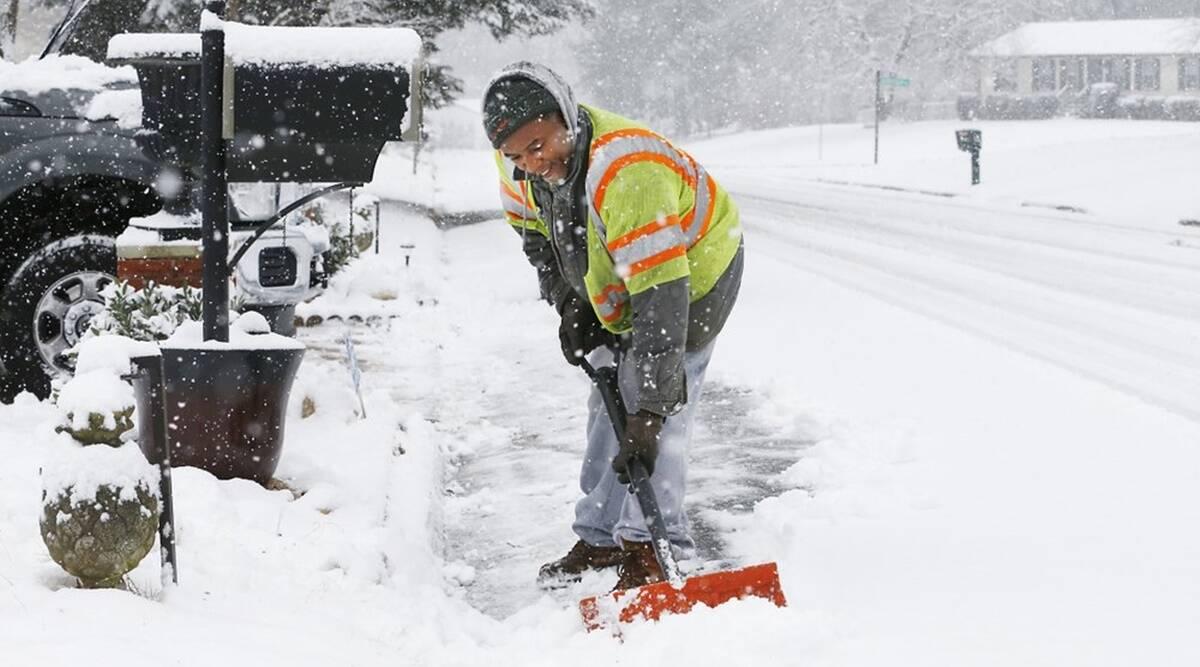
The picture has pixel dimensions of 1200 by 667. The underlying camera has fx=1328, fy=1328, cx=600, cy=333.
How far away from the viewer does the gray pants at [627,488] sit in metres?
4.33

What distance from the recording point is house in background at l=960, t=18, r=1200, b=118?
52969 mm

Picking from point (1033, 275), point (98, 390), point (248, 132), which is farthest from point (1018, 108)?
point (98, 390)

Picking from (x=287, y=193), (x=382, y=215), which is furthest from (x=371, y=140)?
(x=382, y=215)

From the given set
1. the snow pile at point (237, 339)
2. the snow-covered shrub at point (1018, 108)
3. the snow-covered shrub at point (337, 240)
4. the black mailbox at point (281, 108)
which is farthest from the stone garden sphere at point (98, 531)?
the snow-covered shrub at point (1018, 108)

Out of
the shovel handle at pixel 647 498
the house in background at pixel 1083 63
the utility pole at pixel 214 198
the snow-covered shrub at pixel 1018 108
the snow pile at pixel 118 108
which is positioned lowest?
the shovel handle at pixel 647 498

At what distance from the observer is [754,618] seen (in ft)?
11.7

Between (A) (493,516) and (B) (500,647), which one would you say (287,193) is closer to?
(A) (493,516)

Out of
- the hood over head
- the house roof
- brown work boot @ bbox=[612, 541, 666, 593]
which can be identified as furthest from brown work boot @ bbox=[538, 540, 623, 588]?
the house roof

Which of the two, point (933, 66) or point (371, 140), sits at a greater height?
point (933, 66)

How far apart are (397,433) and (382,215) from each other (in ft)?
45.6

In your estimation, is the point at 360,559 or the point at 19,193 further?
the point at 19,193

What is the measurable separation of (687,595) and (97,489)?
5.27 feet

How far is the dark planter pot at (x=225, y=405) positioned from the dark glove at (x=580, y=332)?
3.78 ft

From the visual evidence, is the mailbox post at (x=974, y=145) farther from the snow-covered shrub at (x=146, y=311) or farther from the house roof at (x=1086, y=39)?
the house roof at (x=1086, y=39)
